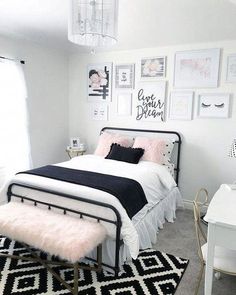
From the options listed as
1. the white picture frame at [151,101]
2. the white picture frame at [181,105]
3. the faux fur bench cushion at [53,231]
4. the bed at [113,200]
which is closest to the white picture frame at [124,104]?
the white picture frame at [151,101]

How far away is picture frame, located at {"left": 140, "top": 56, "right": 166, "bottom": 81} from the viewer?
3.60 meters

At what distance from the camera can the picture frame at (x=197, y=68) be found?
3.27m

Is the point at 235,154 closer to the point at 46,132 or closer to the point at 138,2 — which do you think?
the point at 138,2

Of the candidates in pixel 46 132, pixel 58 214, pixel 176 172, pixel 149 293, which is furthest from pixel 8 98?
pixel 149 293

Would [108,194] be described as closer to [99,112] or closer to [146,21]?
[146,21]

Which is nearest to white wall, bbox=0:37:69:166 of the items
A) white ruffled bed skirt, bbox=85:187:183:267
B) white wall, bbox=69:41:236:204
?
white wall, bbox=69:41:236:204

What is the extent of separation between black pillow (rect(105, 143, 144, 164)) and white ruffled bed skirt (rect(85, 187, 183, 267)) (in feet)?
2.04

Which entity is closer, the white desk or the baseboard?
the white desk

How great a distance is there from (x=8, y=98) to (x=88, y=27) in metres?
1.90

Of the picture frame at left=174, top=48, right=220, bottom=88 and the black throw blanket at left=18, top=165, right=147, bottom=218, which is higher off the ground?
the picture frame at left=174, top=48, right=220, bottom=88

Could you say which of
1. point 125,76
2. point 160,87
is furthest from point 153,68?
point 125,76

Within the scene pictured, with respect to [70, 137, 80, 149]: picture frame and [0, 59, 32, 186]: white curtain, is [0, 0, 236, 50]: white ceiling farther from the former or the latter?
[70, 137, 80, 149]: picture frame

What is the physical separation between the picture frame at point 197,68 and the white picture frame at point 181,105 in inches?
4.2

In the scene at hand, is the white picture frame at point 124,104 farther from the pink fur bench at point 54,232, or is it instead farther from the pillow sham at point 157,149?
the pink fur bench at point 54,232
